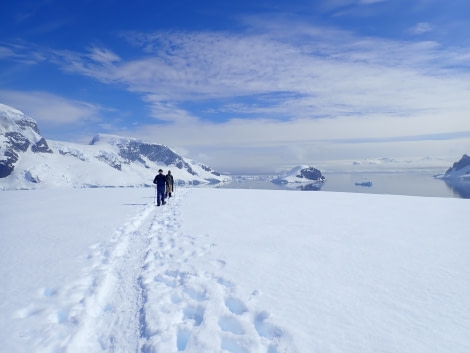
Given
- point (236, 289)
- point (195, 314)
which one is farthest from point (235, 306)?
point (195, 314)

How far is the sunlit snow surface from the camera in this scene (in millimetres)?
4125

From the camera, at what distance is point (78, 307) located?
512cm

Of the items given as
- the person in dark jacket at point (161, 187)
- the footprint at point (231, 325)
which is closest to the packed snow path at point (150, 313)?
the footprint at point (231, 325)

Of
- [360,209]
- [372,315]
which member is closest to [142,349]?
[372,315]

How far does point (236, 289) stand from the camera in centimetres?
565

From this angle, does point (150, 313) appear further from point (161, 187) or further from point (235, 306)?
point (161, 187)

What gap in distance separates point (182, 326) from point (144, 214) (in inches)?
435

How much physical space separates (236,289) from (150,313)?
166cm

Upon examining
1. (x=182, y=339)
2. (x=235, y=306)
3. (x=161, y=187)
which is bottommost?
(x=182, y=339)

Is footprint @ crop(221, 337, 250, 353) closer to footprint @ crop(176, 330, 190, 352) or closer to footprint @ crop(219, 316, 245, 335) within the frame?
footprint @ crop(219, 316, 245, 335)

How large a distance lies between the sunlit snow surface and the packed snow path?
0.8 inches

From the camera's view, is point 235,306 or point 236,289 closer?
point 235,306

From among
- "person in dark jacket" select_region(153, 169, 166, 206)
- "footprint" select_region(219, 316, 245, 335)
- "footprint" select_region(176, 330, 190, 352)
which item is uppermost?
"person in dark jacket" select_region(153, 169, 166, 206)

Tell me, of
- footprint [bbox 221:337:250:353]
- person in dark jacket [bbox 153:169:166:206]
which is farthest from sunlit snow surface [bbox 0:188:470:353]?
person in dark jacket [bbox 153:169:166:206]
